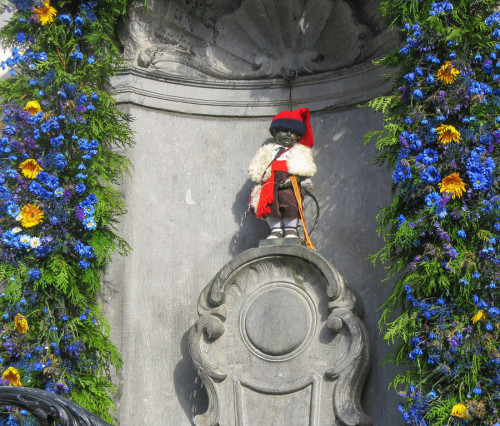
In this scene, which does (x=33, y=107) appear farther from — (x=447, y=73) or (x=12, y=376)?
(x=447, y=73)

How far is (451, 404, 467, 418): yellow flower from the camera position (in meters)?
4.59

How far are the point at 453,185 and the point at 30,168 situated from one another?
235 centimetres

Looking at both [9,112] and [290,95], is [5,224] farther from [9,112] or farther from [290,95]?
[290,95]

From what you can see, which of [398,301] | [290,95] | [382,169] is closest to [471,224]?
[398,301]

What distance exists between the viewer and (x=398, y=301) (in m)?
5.13

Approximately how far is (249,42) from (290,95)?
476 millimetres

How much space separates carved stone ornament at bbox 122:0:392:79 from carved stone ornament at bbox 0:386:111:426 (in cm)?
309

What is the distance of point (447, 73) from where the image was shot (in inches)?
202

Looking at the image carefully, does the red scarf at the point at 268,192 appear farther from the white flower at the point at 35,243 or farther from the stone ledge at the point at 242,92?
the white flower at the point at 35,243

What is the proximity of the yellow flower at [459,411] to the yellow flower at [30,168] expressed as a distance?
2627mm

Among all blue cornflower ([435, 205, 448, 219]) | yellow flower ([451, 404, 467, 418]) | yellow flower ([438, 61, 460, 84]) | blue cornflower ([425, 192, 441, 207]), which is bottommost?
yellow flower ([451, 404, 467, 418])

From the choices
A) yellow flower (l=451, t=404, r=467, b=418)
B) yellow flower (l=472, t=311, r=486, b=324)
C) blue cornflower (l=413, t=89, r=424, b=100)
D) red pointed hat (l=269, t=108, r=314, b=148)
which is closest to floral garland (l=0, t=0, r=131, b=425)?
red pointed hat (l=269, t=108, r=314, b=148)

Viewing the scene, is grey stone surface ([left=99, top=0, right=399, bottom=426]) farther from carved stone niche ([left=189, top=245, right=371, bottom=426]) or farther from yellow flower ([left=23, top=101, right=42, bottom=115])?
yellow flower ([left=23, top=101, right=42, bottom=115])

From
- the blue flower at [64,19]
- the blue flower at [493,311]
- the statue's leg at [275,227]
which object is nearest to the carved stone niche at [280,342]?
the statue's leg at [275,227]
